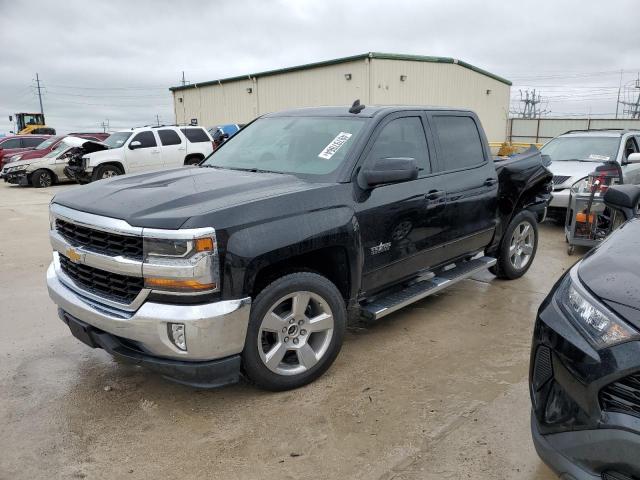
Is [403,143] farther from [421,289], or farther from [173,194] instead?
[173,194]

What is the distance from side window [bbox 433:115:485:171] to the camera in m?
4.41

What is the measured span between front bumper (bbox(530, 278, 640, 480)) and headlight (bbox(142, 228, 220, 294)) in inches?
65.9

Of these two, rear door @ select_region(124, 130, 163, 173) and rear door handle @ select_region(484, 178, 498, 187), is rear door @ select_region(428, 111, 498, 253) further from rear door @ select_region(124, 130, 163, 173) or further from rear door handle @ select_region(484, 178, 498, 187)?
rear door @ select_region(124, 130, 163, 173)

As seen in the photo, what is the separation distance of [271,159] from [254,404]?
1872 millimetres

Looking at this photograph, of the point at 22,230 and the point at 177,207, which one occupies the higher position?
the point at 177,207

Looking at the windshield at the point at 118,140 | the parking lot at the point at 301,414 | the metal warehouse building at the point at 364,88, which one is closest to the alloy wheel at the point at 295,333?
the parking lot at the point at 301,414

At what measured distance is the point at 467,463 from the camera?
2.58 meters

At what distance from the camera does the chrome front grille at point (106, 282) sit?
2.85 metres

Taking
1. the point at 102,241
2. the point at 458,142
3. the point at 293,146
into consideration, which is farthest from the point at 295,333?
the point at 458,142

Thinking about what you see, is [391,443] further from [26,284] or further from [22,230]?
[22,230]

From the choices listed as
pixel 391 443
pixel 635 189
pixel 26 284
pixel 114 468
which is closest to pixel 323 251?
pixel 391 443

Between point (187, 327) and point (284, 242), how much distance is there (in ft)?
2.41

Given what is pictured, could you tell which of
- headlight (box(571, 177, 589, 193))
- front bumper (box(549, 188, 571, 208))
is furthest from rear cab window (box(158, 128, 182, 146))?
headlight (box(571, 177, 589, 193))

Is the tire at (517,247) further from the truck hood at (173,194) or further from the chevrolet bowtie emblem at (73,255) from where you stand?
the chevrolet bowtie emblem at (73,255)
